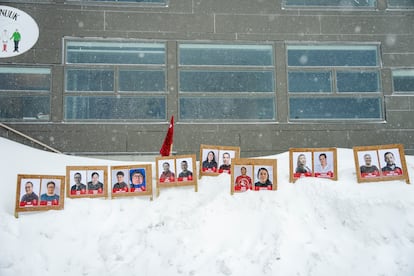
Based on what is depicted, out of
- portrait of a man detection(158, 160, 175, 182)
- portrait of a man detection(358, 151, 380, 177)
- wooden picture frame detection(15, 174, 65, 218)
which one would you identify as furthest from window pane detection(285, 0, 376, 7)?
wooden picture frame detection(15, 174, 65, 218)

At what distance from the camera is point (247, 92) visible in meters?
12.6

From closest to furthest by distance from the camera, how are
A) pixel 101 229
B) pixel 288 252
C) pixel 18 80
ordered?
1. pixel 288 252
2. pixel 101 229
3. pixel 18 80

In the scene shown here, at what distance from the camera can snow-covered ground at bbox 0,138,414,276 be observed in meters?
6.53

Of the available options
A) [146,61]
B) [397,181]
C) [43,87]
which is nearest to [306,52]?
[146,61]

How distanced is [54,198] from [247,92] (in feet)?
21.6

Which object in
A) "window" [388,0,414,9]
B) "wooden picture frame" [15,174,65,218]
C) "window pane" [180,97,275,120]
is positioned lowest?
"wooden picture frame" [15,174,65,218]

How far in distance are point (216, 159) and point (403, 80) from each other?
7.32 metres

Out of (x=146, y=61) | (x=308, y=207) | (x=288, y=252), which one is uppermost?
(x=146, y=61)

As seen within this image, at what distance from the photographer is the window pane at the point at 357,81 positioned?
1285 centimetres

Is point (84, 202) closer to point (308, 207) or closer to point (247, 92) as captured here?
point (308, 207)

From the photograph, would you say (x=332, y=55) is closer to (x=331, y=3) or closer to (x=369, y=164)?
(x=331, y=3)

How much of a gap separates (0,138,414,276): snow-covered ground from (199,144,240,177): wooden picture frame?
444mm

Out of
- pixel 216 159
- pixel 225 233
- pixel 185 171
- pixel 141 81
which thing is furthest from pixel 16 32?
pixel 225 233

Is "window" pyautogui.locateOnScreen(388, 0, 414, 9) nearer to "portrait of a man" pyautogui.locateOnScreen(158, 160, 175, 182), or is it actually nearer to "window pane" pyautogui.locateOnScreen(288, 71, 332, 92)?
"window pane" pyautogui.locateOnScreen(288, 71, 332, 92)
